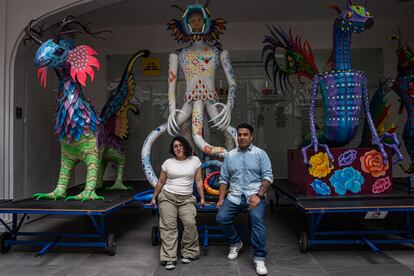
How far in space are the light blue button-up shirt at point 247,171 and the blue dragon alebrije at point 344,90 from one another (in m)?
0.72

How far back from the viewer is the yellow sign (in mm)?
6133

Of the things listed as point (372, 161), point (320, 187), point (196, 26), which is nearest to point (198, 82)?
point (196, 26)

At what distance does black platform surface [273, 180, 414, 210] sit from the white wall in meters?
2.84

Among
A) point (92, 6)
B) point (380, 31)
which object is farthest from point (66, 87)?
point (380, 31)

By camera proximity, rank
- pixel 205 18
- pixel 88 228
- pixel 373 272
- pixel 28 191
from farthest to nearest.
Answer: pixel 28 191 → pixel 88 228 → pixel 205 18 → pixel 373 272

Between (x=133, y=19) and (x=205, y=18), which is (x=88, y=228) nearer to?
(x=205, y=18)

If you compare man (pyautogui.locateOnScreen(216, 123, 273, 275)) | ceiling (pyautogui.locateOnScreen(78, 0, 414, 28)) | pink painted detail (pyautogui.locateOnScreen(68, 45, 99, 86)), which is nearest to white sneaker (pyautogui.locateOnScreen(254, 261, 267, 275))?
man (pyautogui.locateOnScreen(216, 123, 273, 275))

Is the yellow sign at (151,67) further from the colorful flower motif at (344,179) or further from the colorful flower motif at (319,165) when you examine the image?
the colorful flower motif at (344,179)

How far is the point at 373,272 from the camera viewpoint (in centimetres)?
291

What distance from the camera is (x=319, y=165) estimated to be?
3.60 metres

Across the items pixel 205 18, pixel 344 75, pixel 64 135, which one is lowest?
pixel 64 135

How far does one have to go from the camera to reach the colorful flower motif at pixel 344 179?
11.8ft

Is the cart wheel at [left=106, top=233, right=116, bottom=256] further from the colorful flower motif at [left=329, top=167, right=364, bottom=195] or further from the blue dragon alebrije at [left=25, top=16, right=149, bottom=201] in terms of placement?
the colorful flower motif at [left=329, top=167, right=364, bottom=195]

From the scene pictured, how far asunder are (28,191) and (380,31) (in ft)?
19.5
